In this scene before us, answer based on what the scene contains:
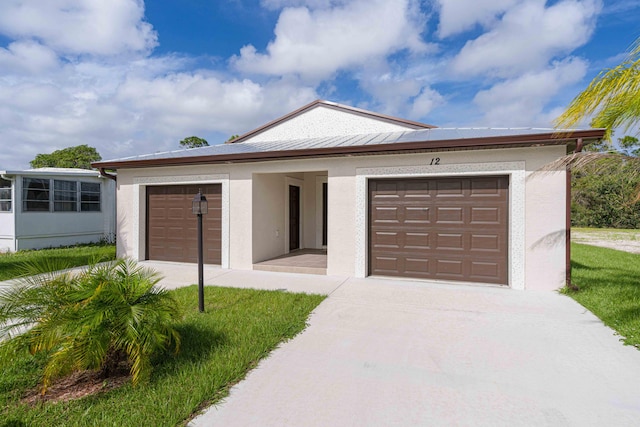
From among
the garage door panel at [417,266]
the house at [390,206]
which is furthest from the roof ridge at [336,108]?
the garage door panel at [417,266]

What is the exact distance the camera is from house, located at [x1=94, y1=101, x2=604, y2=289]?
6.34 m

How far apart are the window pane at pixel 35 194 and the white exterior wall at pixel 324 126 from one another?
854cm

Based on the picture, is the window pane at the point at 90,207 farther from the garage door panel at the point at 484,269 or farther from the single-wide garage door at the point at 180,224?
the garage door panel at the point at 484,269

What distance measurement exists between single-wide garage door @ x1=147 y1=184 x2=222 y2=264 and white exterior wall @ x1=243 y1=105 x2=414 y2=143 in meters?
5.96

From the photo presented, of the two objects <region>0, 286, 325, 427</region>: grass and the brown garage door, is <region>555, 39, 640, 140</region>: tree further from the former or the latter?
<region>0, 286, 325, 427</region>: grass

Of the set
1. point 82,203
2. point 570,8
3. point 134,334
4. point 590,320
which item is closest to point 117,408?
point 134,334

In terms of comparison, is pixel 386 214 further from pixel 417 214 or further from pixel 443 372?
pixel 443 372

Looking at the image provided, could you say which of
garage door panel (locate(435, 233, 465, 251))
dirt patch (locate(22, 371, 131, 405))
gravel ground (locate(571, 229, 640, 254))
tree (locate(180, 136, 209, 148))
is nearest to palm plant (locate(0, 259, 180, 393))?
dirt patch (locate(22, 371, 131, 405))

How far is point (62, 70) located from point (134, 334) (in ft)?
38.4

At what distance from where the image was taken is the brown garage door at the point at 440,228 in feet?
22.2

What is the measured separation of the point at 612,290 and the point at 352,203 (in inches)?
211

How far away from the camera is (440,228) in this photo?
707 centimetres

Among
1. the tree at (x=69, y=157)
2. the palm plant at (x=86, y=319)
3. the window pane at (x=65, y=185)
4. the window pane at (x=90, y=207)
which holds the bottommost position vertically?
the palm plant at (x=86, y=319)

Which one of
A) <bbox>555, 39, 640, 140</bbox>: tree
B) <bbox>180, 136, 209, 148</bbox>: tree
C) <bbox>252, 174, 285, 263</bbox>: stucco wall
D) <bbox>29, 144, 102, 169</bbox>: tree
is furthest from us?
<bbox>29, 144, 102, 169</bbox>: tree
